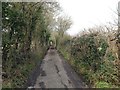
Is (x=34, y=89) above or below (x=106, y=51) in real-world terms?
below

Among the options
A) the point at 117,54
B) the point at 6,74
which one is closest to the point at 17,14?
the point at 6,74

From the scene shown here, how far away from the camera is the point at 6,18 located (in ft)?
47.6

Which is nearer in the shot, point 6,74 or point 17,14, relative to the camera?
point 6,74

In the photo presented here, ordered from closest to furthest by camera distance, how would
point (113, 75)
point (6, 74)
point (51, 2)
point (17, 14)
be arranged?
point (113, 75) → point (6, 74) → point (17, 14) → point (51, 2)

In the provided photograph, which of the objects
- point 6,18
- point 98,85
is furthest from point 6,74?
point 98,85

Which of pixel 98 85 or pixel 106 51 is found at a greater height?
pixel 106 51

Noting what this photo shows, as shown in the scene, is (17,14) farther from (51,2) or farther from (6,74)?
(51,2)

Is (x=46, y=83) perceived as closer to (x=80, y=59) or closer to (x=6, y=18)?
(x=6, y=18)

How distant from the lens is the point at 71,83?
14008mm

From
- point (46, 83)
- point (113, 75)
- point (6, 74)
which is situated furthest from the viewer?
point (46, 83)

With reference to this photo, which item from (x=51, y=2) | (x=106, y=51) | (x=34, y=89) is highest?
(x=51, y=2)

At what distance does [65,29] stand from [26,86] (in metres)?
45.0

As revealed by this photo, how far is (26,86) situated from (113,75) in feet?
13.8

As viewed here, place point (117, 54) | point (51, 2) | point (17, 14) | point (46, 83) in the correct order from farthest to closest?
point (51, 2)
point (17, 14)
point (46, 83)
point (117, 54)
